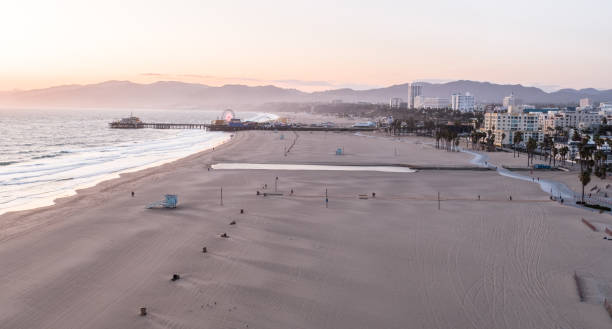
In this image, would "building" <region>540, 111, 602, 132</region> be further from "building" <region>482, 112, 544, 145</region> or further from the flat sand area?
the flat sand area

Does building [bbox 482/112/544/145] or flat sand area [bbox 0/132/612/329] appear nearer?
flat sand area [bbox 0/132/612/329]

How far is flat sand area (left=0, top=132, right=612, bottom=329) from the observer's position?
13.5 metres

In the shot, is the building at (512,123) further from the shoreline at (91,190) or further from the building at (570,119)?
the shoreline at (91,190)

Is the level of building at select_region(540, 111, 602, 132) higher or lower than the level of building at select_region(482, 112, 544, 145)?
higher

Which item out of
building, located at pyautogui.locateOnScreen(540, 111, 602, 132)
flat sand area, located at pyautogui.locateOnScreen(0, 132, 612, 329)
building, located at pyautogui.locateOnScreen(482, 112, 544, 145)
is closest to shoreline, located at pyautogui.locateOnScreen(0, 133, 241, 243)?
flat sand area, located at pyautogui.locateOnScreen(0, 132, 612, 329)

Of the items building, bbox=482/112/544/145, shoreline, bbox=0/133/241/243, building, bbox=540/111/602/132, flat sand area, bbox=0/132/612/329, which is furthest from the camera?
building, bbox=540/111/602/132

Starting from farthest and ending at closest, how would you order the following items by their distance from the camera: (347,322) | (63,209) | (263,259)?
1. (63,209)
2. (263,259)
3. (347,322)

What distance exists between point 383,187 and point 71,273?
22983mm

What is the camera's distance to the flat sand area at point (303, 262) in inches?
530

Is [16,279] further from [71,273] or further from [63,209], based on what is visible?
[63,209]

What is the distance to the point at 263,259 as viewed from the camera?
17672 millimetres

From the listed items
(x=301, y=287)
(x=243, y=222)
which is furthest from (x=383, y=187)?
(x=301, y=287)

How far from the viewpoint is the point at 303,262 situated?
17.5 metres

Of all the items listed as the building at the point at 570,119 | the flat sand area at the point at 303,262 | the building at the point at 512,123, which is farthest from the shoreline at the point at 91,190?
the building at the point at 570,119
